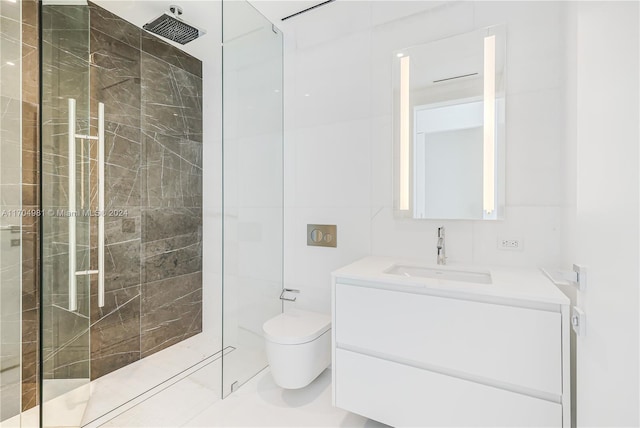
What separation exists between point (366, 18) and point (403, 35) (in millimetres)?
303

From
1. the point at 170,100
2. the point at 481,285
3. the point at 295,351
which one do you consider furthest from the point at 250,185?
the point at 481,285

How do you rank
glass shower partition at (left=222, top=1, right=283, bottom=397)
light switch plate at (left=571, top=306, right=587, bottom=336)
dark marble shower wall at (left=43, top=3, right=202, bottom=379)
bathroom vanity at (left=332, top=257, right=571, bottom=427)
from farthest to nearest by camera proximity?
dark marble shower wall at (left=43, top=3, right=202, bottom=379), glass shower partition at (left=222, top=1, right=283, bottom=397), bathroom vanity at (left=332, top=257, right=571, bottom=427), light switch plate at (left=571, top=306, right=587, bottom=336)

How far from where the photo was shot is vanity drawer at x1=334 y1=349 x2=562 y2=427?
3.81ft

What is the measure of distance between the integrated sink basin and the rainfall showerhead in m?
2.16

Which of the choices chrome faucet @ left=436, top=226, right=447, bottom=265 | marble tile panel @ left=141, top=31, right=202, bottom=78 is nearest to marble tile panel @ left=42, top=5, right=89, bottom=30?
marble tile panel @ left=141, top=31, right=202, bottom=78

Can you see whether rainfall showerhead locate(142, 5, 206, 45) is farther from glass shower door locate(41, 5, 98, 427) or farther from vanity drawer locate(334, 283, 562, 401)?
vanity drawer locate(334, 283, 562, 401)

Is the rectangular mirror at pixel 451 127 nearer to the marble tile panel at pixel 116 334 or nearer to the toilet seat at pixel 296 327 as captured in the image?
the toilet seat at pixel 296 327

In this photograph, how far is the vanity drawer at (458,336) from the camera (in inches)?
44.4

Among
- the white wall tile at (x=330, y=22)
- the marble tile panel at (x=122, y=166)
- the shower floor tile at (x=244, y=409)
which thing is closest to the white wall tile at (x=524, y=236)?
the shower floor tile at (x=244, y=409)

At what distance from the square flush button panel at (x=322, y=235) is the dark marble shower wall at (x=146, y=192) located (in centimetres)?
122

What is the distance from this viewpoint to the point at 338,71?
2100 mm

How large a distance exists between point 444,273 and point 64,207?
1.98m

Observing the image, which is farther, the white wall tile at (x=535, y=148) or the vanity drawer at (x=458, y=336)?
the white wall tile at (x=535, y=148)

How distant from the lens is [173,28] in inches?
83.5
